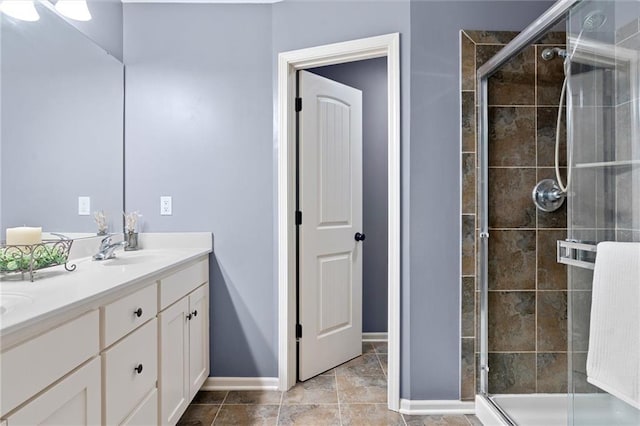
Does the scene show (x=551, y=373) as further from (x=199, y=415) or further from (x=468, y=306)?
(x=199, y=415)

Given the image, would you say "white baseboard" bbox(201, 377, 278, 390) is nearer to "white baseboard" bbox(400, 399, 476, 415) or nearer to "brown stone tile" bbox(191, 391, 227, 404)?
"brown stone tile" bbox(191, 391, 227, 404)

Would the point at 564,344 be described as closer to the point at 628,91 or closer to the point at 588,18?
the point at 628,91

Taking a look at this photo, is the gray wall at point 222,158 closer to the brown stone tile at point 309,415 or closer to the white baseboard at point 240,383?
the white baseboard at point 240,383

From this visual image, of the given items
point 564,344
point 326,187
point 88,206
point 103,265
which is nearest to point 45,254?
point 103,265

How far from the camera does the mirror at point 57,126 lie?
1464 millimetres

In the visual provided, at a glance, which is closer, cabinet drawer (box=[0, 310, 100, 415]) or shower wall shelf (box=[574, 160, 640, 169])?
cabinet drawer (box=[0, 310, 100, 415])

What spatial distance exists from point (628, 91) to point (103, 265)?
2.16 meters

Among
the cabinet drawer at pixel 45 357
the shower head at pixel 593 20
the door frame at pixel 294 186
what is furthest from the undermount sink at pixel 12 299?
the shower head at pixel 593 20

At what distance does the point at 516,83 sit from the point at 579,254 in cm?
110

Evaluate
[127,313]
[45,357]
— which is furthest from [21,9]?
[45,357]

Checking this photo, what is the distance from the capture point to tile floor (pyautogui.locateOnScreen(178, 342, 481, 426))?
194 centimetres

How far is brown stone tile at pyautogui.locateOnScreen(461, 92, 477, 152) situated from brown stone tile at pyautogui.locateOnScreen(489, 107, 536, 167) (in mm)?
94

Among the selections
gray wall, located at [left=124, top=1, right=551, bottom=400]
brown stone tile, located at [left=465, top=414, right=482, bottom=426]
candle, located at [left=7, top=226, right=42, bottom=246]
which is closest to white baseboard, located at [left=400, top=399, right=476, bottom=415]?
brown stone tile, located at [left=465, top=414, right=482, bottom=426]

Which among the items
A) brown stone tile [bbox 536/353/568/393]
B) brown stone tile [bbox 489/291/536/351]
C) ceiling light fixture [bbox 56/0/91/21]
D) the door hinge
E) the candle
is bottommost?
brown stone tile [bbox 536/353/568/393]
